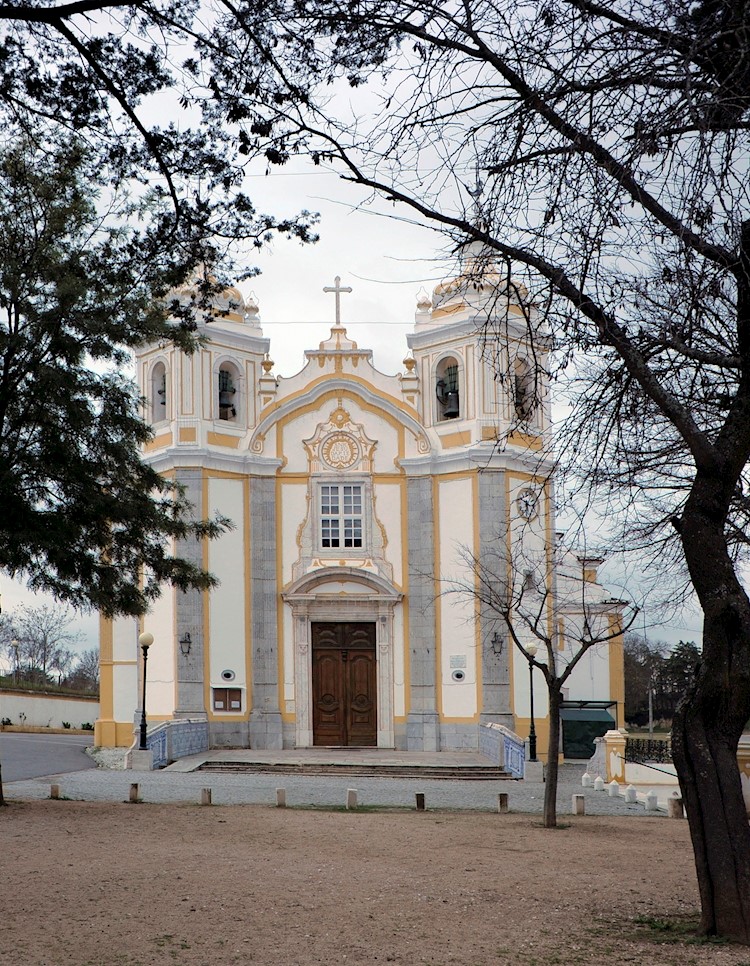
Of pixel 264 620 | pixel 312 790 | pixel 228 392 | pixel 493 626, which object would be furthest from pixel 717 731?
pixel 228 392

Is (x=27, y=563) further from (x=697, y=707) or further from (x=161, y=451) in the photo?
(x=161, y=451)

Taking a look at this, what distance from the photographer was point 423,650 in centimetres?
3167

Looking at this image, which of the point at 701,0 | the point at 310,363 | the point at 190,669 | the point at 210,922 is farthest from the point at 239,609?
the point at 701,0

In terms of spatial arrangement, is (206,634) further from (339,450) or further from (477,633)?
(477,633)

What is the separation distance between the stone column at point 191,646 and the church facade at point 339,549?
0.04 metres

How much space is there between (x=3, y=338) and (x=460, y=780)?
14561 mm

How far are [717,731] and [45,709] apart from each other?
43150 mm

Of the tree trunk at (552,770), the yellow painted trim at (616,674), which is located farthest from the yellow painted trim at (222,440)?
the tree trunk at (552,770)

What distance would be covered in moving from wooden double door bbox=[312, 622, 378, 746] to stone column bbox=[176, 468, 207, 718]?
9.49 feet

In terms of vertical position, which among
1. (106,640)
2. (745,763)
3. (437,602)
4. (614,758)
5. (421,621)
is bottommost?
(614,758)

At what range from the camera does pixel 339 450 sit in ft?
109

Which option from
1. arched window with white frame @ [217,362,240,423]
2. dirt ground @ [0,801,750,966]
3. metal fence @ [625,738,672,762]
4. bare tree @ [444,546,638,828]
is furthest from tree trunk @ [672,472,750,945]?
arched window with white frame @ [217,362,240,423]

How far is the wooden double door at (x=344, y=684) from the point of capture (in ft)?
104

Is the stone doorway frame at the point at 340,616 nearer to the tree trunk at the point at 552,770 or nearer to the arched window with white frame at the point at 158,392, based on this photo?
the arched window with white frame at the point at 158,392
